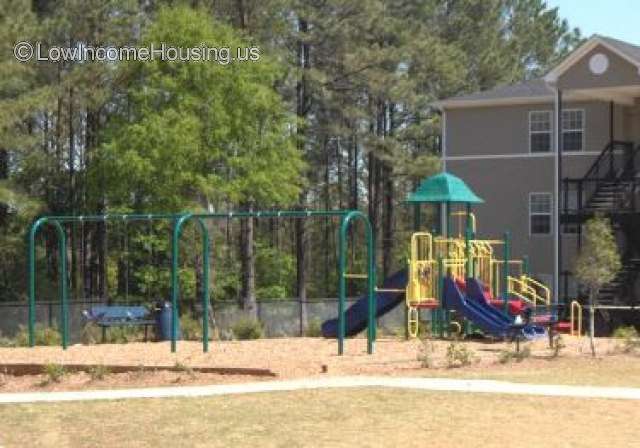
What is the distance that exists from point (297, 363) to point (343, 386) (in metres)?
2.72

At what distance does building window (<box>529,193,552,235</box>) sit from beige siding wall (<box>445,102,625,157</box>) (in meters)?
1.79

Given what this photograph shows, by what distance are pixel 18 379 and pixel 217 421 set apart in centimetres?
615

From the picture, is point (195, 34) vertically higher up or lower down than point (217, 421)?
higher up

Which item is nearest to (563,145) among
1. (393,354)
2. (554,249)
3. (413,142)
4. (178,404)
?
(554,249)

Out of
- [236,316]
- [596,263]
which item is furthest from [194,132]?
[596,263]

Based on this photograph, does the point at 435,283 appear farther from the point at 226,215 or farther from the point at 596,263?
the point at 226,215

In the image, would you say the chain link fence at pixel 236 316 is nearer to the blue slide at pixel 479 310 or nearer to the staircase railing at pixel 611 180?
the blue slide at pixel 479 310

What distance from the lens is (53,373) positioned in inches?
668

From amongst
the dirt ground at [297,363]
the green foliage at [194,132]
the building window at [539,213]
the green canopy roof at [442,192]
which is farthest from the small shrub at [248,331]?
the building window at [539,213]

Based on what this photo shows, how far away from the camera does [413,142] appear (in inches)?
2327

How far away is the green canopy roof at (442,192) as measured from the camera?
85.0ft

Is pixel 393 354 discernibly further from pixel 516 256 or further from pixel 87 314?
pixel 516 256

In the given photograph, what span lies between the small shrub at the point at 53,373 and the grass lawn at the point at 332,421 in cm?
270

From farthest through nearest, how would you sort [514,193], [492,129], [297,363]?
[492,129]
[514,193]
[297,363]
